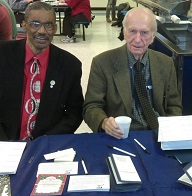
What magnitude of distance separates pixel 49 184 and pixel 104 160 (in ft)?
0.88

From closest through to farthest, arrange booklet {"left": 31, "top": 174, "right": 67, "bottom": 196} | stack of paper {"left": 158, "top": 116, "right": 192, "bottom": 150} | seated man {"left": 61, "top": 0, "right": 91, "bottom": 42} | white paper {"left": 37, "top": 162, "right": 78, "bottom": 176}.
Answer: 1. booklet {"left": 31, "top": 174, "right": 67, "bottom": 196}
2. white paper {"left": 37, "top": 162, "right": 78, "bottom": 176}
3. stack of paper {"left": 158, "top": 116, "right": 192, "bottom": 150}
4. seated man {"left": 61, "top": 0, "right": 91, "bottom": 42}

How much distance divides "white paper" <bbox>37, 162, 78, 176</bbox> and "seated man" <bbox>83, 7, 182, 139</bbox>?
535 mm

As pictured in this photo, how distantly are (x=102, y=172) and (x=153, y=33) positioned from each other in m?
0.97

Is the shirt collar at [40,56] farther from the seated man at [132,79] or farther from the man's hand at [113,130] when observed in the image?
the man's hand at [113,130]

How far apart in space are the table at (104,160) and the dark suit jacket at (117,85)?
36cm

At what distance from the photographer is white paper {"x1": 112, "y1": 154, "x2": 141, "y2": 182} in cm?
113

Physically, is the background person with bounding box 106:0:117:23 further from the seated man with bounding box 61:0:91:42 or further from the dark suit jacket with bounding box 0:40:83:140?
the dark suit jacket with bounding box 0:40:83:140

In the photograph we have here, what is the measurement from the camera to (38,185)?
1115 mm

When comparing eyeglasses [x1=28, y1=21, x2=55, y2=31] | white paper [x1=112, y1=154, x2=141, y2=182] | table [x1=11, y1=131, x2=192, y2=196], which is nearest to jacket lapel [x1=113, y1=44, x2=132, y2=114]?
table [x1=11, y1=131, x2=192, y2=196]

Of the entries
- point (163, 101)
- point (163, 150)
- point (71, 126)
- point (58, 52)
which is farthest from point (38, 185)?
point (163, 101)

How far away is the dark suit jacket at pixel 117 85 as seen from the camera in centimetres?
183

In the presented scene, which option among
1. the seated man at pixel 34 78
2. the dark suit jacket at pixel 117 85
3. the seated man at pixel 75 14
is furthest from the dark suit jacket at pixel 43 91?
the seated man at pixel 75 14

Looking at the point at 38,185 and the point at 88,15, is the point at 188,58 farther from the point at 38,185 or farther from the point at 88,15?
the point at 88,15

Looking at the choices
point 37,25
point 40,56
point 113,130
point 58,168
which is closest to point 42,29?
point 37,25
